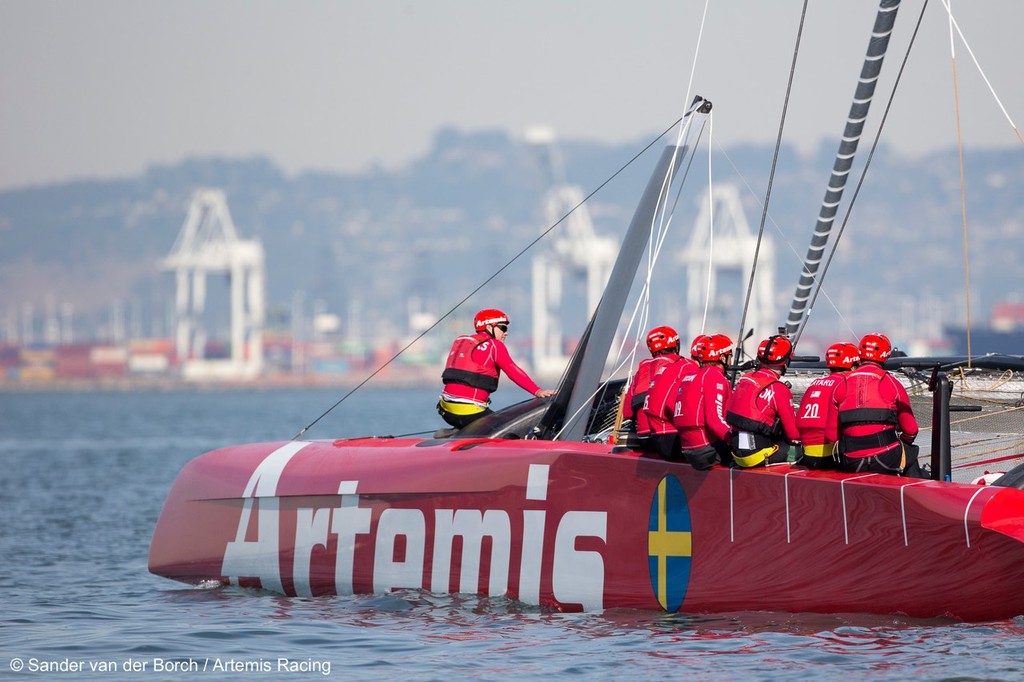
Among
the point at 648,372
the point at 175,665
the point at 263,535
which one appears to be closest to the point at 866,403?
the point at 648,372

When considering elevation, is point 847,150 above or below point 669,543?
above

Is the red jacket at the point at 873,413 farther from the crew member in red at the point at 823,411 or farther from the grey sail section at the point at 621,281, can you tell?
the grey sail section at the point at 621,281

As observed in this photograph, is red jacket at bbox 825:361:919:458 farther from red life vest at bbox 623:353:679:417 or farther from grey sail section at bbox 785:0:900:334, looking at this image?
grey sail section at bbox 785:0:900:334

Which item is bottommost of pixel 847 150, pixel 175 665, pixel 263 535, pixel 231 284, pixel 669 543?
pixel 175 665

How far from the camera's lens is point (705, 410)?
680cm

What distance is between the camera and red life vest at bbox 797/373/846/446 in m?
6.80

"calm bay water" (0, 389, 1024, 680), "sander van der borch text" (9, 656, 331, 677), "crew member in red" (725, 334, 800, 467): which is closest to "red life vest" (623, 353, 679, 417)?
"crew member in red" (725, 334, 800, 467)

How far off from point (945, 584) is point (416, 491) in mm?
2629

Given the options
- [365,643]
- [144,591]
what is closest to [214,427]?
[144,591]

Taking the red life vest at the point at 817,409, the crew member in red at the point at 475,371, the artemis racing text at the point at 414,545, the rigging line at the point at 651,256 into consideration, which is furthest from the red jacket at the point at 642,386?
the crew member in red at the point at 475,371

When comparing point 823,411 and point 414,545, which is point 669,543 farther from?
point 414,545

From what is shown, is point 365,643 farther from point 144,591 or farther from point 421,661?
point 144,591

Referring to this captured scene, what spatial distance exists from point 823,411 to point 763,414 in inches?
12.0

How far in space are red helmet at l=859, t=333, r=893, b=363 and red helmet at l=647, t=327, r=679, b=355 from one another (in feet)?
3.18
